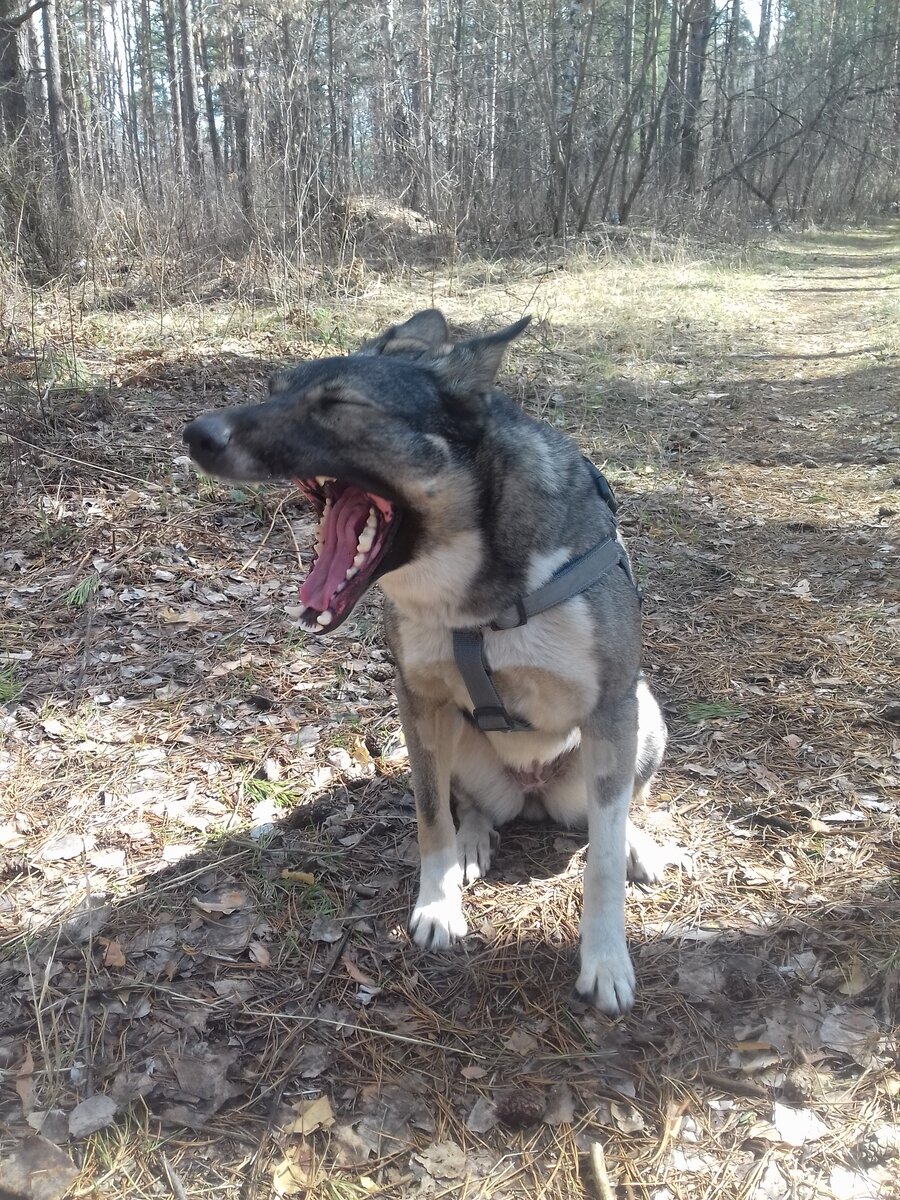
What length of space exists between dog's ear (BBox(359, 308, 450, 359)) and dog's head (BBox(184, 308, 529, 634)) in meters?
0.22

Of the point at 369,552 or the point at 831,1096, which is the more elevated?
the point at 369,552

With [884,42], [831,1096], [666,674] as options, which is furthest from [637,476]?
[884,42]

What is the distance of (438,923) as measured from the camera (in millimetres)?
2490

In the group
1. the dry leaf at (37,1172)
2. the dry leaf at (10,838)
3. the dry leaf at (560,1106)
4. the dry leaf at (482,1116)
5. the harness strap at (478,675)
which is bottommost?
the dry leaf at (10,838)

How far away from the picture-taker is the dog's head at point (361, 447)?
2086 millimetres

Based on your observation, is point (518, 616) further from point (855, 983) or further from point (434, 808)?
point (855, 983)

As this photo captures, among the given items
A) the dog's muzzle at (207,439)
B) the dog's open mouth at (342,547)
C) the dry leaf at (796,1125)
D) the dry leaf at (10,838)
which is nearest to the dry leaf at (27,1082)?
the dry leaf at (10,838)

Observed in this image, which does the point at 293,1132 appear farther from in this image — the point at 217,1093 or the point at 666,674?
the point at 666,674

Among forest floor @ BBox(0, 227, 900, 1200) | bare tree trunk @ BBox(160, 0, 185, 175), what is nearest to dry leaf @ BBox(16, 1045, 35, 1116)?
forest floor @ BBox(0, 227, 900, 1200)

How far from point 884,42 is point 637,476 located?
26640mm

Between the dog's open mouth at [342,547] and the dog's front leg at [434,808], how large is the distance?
513 millimetres

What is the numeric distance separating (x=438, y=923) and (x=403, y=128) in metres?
11.6

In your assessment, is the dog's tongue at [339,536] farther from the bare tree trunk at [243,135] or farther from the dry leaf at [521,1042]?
the bare tree trunk at [243,135]

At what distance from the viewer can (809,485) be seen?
19.3 feet
